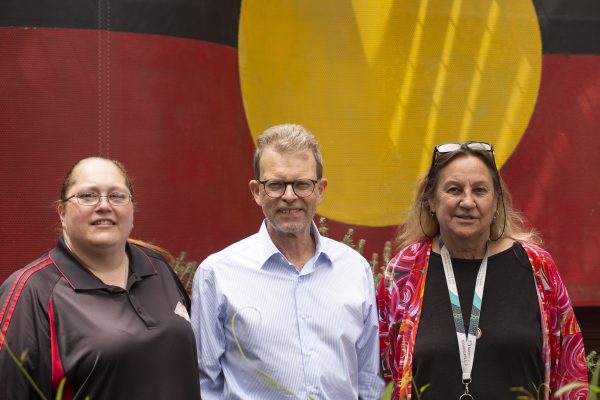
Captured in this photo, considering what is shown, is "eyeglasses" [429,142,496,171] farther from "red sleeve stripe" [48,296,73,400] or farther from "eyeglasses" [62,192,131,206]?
"red sleeve stripe" [48,296,73,400]

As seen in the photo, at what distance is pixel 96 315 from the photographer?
95.0 inches

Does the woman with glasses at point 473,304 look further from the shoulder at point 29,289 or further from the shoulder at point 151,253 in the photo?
the shoulder at point 29,289

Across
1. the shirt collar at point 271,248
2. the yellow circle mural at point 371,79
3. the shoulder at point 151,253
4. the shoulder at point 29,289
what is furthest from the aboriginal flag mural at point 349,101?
the shoulder at point 29,289

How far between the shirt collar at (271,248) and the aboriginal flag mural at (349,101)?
8.38 ft

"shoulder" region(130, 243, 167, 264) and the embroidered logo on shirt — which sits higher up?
"shoulder" region(130, 243, 167, 264)

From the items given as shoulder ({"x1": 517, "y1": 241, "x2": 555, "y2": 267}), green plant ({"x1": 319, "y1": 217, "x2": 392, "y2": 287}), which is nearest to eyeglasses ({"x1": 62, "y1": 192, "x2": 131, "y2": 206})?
shoulder ({"x1": 517, "y1": 241, "x2": 555, "y2": 267})

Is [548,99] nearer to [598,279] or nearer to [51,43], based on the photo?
[598,279]

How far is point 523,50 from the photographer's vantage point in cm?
572

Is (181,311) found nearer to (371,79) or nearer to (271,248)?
(271,248)

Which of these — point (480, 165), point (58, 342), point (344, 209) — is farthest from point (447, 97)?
point (58, 342)

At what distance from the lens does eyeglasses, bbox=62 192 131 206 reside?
99.3 inches

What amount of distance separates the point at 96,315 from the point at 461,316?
3.77ft

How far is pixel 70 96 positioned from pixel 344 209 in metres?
1.84

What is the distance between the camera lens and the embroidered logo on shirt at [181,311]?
2.64m
